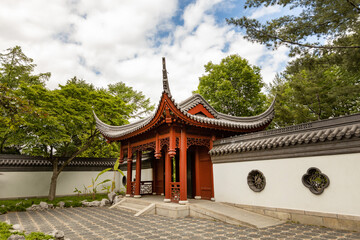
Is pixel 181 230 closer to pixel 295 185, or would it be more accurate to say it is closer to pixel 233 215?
pixel 233 215

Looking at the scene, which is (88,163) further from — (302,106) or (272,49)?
(302,106)

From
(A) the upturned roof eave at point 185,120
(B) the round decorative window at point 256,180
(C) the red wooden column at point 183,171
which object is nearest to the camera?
(B) the round decorative window at point 256,180

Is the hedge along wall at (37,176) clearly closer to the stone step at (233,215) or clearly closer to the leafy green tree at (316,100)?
the stone step at (233,215)

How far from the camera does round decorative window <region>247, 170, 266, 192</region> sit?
6.95m

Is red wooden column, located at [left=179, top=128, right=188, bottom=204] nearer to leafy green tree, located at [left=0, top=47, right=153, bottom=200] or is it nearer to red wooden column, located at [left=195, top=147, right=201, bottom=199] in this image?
red wooden column, located at [left=195, top=147, right=201, bottom=199]

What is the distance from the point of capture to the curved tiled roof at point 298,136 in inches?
213

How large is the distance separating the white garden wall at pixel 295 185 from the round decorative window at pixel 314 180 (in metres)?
0.10

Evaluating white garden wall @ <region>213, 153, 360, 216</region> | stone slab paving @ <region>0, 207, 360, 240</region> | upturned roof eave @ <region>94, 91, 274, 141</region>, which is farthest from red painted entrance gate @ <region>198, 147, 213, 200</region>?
stone slab paving @ <region>0, 207, 360, 240</region>

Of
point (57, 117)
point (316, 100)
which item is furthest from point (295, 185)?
point (316, 100)

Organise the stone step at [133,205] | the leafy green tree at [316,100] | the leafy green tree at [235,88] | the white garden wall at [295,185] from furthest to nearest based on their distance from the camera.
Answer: the leafy green tree at [235,88], the leafy green tree at [316,100], the stone step at [133,205], the white garden wall at [295,185]

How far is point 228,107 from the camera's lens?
18.2m

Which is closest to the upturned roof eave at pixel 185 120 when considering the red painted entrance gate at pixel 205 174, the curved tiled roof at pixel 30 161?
the red painted entrance gate at pixel 205 174

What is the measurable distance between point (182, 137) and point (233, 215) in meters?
3.22

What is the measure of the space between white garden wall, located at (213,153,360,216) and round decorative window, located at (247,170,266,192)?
11 cm
